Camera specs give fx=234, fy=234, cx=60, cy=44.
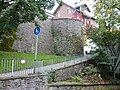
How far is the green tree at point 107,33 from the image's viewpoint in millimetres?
15457

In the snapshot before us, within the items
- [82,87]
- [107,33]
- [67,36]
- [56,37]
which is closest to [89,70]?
[107,33]

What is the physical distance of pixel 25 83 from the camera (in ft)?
33.9

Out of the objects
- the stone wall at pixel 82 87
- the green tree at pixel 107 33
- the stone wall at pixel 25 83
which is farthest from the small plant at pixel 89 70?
the stone wall at pixel 25 83

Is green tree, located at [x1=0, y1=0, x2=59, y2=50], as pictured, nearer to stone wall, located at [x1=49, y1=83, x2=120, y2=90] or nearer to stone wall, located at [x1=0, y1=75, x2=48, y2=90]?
stone wall, located at [x1=0, y1=75, x2=48, y2=90]

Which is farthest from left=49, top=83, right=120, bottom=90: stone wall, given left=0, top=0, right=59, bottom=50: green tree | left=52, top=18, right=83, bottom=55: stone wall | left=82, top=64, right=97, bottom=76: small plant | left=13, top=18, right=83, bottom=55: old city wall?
left=13, top=18, right=83, bottom=55: old city wall

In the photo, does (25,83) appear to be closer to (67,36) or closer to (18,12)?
(18,12)

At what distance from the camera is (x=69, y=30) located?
1185 inches

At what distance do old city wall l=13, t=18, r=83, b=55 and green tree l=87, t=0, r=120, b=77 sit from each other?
15.1 feet

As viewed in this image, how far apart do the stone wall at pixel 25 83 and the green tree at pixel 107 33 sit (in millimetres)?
6201

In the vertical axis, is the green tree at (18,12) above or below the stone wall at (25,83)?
above

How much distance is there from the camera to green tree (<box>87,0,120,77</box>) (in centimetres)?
1546

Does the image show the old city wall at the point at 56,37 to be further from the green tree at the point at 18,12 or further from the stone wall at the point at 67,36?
the green tree at the point at 18,12

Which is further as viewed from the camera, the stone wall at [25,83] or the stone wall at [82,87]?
the stone wall at [82,87]

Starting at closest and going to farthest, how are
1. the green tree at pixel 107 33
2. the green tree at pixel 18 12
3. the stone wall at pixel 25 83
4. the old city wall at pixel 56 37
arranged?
the stone wall at pixel 25 83
the green tree at pixel 18 12
the green tree at pixel 107 33
the old city wall at pixel 56 37
